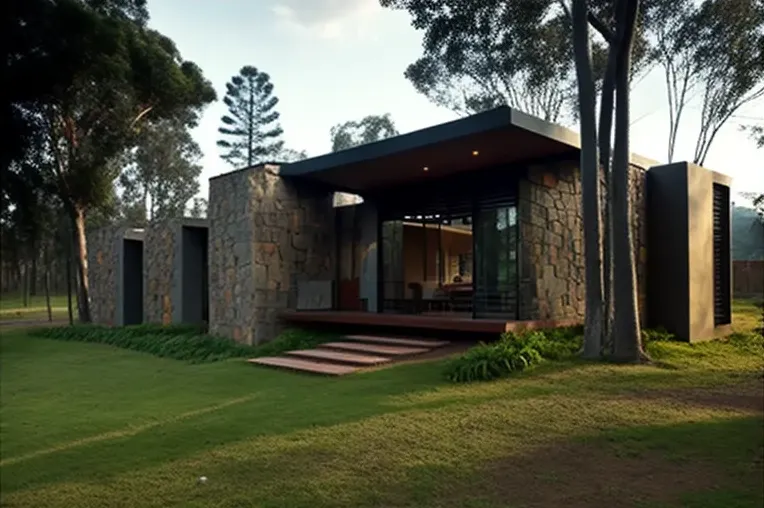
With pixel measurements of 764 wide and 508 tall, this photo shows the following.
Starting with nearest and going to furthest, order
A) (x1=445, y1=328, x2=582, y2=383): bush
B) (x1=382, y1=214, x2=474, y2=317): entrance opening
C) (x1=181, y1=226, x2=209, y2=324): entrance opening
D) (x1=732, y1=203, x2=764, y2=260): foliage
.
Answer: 1. (x1=445, y1=328, x2=582, y2=383): bush
2. (x1=382, y1=214, x2=474, y2=317): entrance opening
3. (x1=732, y1=203, x2=764, y2=260): foliage
4. (x1=181, y1=226, x2=209, y2=324): entrance opening

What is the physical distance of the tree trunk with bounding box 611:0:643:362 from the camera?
25.5ft

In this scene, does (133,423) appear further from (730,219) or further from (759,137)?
(759,137)

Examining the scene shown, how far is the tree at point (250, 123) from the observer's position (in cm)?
2733

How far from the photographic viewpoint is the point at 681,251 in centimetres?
1039

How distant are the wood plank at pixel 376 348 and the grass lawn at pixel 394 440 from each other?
119 cm

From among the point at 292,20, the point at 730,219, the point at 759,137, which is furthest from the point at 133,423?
the point at 759,137

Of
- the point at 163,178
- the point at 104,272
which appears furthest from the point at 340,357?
the point at 163,178

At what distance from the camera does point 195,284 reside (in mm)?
14750

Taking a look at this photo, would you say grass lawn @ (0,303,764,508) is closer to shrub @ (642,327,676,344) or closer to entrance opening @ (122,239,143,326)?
shrub @ (642,327,676,344)

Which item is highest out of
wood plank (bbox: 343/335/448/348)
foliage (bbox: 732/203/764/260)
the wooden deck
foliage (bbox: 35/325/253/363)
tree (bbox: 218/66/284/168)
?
tree (bbox: 218/66/284/168)

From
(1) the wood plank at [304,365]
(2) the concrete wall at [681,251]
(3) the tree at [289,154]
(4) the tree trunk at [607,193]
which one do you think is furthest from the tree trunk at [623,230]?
(3) the tree at [289,154]

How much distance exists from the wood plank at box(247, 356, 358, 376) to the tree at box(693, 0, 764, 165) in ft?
38.8

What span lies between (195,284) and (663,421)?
474 inches

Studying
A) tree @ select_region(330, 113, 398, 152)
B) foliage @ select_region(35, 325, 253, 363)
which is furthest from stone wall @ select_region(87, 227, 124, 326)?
tree @ select_region(330, 113, 398, 152)
